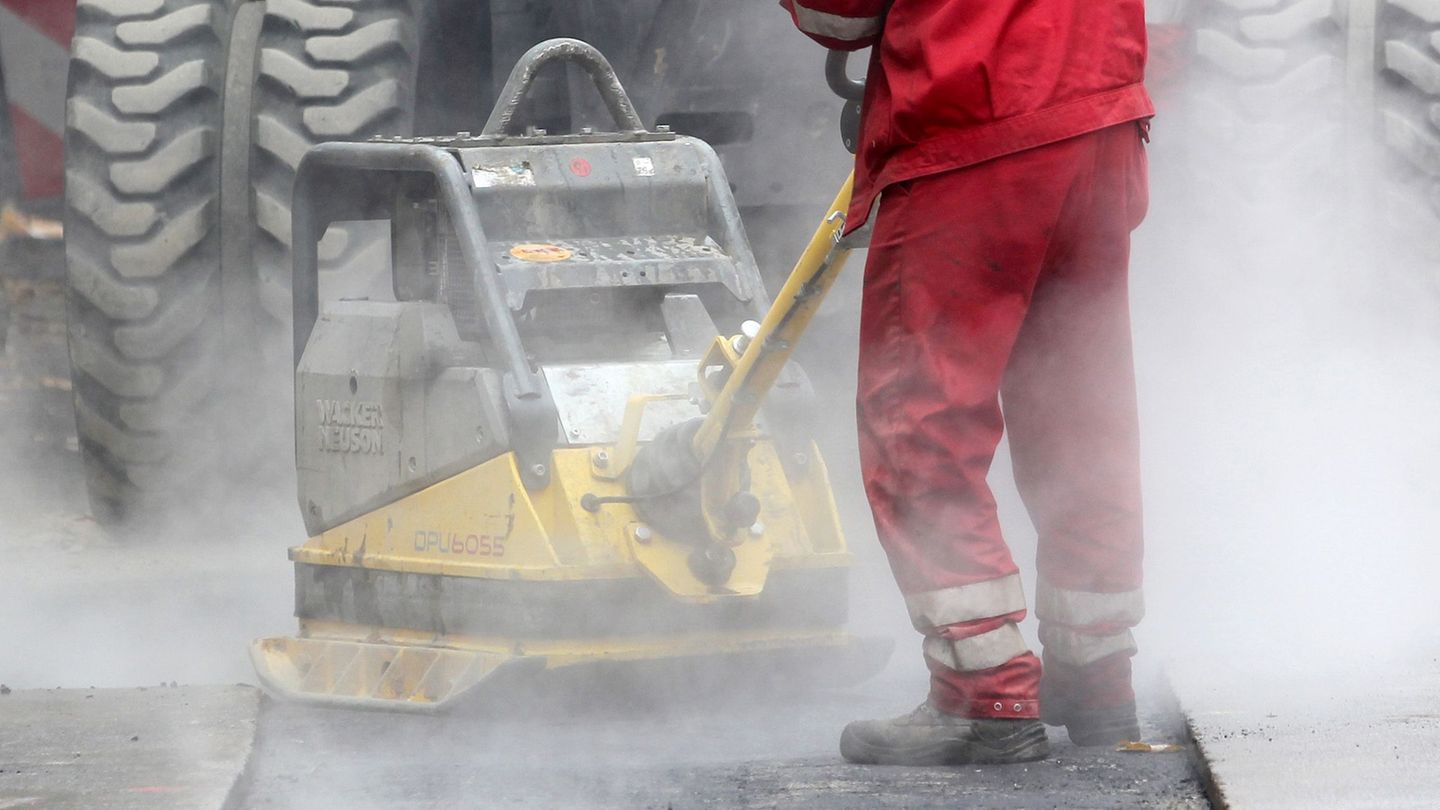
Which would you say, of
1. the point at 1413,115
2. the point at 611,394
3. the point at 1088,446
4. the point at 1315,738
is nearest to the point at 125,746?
the point at 611,394

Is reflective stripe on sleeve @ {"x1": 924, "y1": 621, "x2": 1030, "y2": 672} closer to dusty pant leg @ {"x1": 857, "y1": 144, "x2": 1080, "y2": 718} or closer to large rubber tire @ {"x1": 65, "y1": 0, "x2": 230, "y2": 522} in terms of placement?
dusty pant leg @ {"x1": 857, "y1": 144, "x2": 1080, "y2": 718}

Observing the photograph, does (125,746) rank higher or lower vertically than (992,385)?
lower

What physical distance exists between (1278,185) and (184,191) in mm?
2629

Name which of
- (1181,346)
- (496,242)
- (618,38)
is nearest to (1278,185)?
(1181,346)

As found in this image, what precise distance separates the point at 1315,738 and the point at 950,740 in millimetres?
504

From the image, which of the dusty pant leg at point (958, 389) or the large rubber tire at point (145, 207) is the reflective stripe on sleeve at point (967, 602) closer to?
the dusty pant leg at point (958, 389)

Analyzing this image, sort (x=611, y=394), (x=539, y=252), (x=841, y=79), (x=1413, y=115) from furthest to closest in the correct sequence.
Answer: (x=1413, y=115) → (x=539, y=252) → (x=611, y=394) → (x=841, y=79)

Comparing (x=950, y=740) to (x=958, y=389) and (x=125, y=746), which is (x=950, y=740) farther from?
(x=125, y=746)

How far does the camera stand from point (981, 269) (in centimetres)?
308

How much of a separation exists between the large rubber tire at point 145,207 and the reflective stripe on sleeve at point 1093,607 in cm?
280

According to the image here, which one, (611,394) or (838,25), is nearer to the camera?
(838,25)

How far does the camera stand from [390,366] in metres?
3.94

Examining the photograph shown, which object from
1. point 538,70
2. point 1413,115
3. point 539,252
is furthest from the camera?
point 1413,115

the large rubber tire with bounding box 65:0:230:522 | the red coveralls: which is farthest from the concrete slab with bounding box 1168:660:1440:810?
the large rubber tire with bounding box 65:0:230:522
